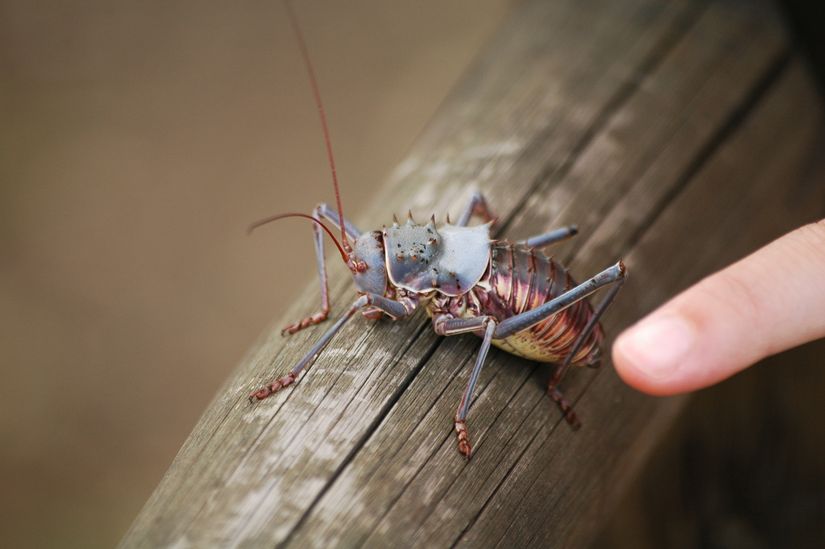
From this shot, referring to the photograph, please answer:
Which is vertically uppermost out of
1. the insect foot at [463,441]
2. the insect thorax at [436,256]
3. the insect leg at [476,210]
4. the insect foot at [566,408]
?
the insect leg at [476,210]

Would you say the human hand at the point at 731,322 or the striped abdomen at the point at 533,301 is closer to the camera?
the human hand at the point at 731,322

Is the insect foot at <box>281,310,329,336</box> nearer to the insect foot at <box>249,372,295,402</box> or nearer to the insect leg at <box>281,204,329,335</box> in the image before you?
the insect leg at <box>281,204,329,335</box>

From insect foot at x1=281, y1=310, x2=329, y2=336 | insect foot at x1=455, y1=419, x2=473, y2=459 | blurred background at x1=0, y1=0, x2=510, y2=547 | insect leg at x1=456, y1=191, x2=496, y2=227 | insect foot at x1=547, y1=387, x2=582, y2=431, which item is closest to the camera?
insect foot at x1=455, y1=419, x2=473, y2=459

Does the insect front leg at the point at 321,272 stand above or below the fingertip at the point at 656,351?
above

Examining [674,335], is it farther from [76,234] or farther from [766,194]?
[76,234]

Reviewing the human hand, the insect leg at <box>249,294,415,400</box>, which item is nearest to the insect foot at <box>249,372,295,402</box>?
the insect leg at <box>249,294,415,400</box>

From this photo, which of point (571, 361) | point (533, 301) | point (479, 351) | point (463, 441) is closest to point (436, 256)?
point (533, 301)

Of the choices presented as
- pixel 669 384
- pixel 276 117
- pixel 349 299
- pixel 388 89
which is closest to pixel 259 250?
pixel 276 117

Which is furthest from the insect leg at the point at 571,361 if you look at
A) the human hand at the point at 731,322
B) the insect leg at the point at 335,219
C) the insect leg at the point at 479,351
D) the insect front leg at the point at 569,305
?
the insect leg at the point at 335,219

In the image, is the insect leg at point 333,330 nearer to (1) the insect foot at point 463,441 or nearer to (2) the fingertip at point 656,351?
(1) the insect foot at point 463,441

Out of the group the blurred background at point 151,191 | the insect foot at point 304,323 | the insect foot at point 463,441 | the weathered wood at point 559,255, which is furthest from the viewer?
the blurred background at point 151,191
